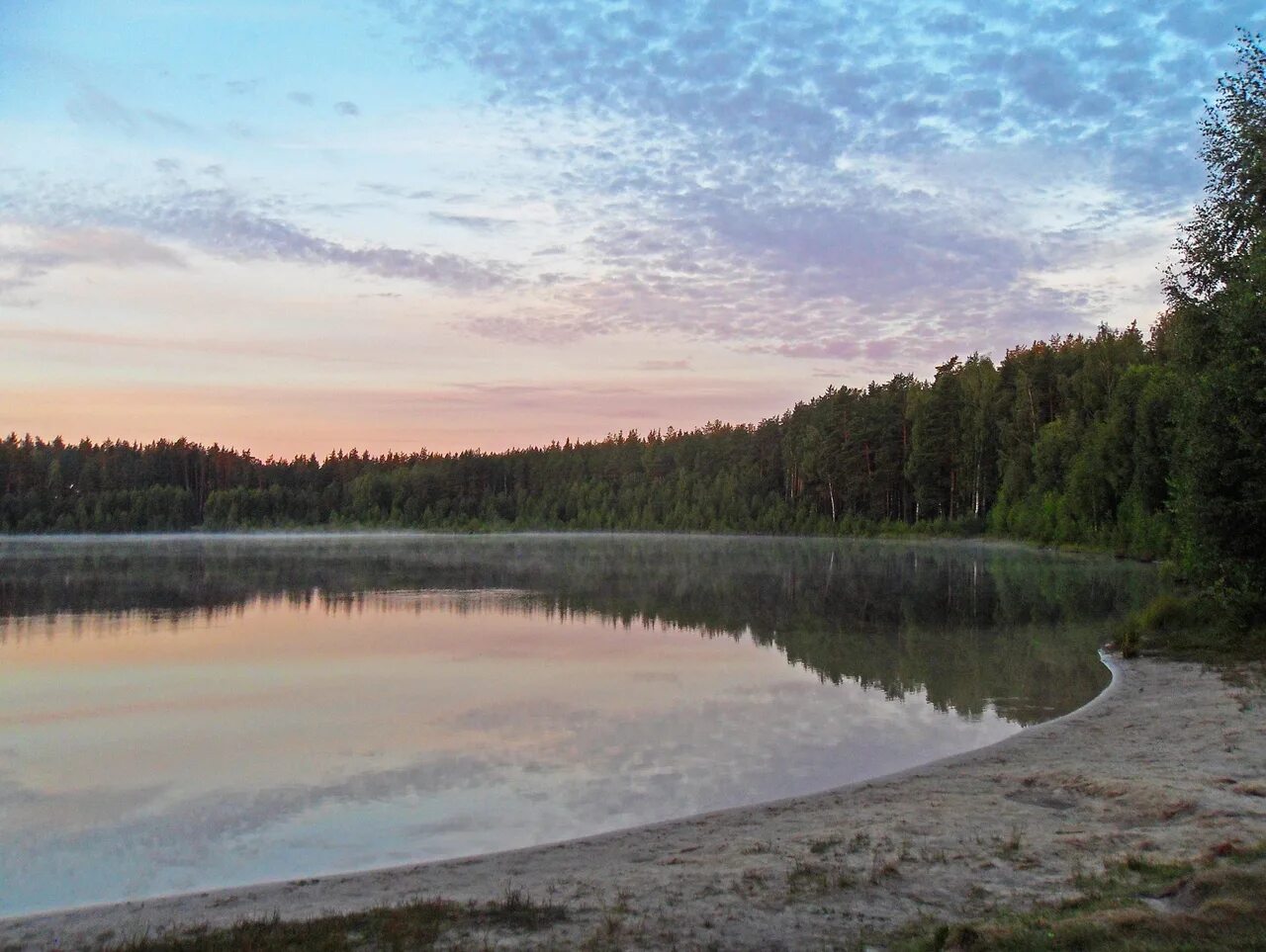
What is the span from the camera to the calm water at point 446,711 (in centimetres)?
893

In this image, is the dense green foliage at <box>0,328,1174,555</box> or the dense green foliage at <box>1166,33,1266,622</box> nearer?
the dense green foliage at <box>1166,33,1266,622</box>

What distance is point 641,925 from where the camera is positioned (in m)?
5.82

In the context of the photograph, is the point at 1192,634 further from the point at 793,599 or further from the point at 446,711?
the point at 446,711

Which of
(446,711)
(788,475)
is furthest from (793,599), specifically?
(788,475)

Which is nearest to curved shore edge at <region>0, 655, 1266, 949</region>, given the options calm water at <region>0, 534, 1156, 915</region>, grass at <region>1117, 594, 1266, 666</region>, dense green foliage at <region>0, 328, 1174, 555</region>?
calm water at <region>0, 534, 1156, 915</region>

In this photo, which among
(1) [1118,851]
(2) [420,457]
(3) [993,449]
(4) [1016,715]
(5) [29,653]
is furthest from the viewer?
(2) [420,457]

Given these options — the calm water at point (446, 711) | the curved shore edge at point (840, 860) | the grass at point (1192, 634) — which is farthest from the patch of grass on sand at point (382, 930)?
the grass at point (1192, 634)

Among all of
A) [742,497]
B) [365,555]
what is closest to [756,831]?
[365,555]

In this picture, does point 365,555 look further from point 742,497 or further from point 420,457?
point 420,457

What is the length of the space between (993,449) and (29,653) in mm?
76320

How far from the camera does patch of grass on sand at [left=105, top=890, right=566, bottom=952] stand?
5.57 m

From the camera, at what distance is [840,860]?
23.3ft

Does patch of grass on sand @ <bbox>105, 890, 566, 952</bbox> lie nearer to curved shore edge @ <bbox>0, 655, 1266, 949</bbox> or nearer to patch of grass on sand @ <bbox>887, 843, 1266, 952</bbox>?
curved shore edge @ <bbox>0, 655, 1266, 949</bbox>

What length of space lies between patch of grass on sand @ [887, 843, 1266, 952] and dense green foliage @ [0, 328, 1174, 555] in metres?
28.5
